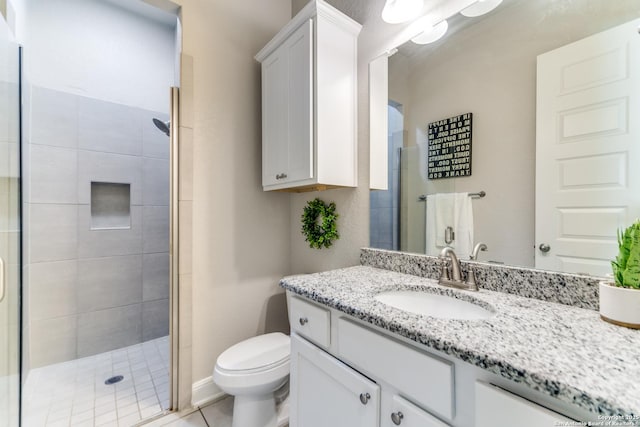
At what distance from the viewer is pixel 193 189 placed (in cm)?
168

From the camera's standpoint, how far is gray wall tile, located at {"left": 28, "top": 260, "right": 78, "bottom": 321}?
2.01m

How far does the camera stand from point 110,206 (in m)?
2.35

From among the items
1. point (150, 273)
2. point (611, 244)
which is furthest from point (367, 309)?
point (150, 273)

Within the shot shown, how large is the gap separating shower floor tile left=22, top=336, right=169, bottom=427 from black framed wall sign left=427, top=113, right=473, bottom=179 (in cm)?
203

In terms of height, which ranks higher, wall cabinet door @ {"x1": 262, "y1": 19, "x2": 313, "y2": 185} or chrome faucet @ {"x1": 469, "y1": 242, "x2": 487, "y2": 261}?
wall cabinet door @ {"x1": 262, "y1": 19, "x2": 313, "y2": 185}

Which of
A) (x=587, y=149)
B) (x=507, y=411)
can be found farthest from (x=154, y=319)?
(x=587, y=149)

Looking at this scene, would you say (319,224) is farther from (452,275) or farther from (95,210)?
(95,210)

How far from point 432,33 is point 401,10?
0.60 ft

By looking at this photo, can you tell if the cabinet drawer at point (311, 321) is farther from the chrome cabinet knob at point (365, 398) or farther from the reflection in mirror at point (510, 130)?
the reflection in mirror at point (510, 130)

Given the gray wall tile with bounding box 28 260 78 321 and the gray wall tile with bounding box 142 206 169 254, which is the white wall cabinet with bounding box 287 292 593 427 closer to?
the gray wall tile with bounding box 142 206 169 254

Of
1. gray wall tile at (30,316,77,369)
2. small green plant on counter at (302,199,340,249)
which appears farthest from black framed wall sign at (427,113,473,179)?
gray wall tile at (30,316,77,369)

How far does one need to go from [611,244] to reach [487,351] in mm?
630

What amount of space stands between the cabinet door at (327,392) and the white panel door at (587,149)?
0.75m

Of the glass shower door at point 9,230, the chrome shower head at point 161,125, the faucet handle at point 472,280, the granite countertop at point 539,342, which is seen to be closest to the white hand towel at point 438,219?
the faucet handle at point 472,280
